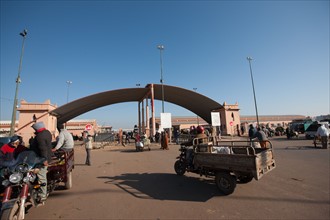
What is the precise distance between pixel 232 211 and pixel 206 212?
0.56 meters

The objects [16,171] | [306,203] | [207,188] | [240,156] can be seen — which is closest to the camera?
[16,171]

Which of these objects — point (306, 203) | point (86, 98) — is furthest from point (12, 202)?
point (86, 98)

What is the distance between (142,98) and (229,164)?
98.3 feet

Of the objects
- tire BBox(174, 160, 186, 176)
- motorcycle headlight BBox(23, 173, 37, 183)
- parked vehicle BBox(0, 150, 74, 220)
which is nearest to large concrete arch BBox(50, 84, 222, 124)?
tire BBox(174, 160, 186, 176)

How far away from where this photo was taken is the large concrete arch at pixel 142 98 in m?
28.8

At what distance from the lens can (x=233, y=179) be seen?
4.92 meters

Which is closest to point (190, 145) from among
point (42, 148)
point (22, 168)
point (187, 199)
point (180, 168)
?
point (180, 168)

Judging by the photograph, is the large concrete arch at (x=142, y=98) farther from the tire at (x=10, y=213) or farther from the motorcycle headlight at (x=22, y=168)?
the tire at (x=10, y=213)

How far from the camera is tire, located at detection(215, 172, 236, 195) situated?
16.0 feet

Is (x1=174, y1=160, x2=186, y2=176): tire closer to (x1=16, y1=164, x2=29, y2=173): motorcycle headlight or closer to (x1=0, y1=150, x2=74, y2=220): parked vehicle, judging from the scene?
(x1=0, y1=150, x2=74, y2=220): parked vehicle

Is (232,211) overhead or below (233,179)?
below

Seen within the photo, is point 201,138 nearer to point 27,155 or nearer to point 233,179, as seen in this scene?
point 233,179

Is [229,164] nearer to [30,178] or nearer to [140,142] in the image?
[30,178]

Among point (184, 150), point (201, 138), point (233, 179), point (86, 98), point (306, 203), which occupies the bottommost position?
point (306, 203)
